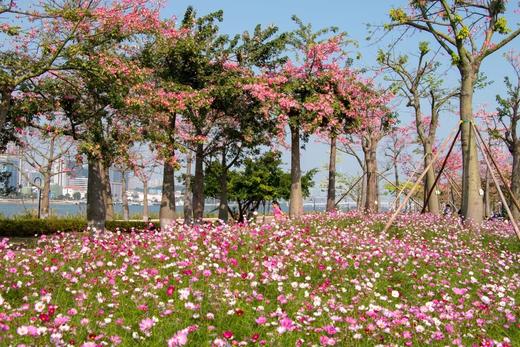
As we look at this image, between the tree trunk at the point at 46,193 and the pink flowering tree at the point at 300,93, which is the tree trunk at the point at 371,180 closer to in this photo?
the pink flowering tree at the point at 300,93

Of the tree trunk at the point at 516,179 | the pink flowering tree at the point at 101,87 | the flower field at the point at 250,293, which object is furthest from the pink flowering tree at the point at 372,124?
the flower field at the point at 250,293

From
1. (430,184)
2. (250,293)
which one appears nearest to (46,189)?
(430,184)

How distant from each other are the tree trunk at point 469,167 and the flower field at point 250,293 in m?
5.17

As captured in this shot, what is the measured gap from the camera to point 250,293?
6.09m

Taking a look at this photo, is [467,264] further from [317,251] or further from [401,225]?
[401,225]

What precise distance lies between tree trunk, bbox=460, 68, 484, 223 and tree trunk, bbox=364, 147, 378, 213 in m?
9.21

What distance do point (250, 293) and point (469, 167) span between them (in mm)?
11572

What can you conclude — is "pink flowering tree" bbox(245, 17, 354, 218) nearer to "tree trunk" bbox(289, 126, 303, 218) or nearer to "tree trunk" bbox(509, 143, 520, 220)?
"tree trunk" bbox(289, 126, 303, 218)

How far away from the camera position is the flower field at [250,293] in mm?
4551

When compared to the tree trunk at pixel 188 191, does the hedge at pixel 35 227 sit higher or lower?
lower

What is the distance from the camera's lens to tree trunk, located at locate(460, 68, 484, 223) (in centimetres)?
1545

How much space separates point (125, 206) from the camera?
122 feet

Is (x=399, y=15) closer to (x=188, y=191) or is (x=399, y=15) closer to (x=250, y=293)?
(x=250, y=293)

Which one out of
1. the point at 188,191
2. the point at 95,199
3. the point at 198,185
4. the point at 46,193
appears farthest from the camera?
the point at 188,191
